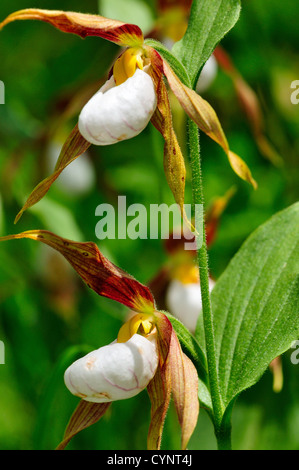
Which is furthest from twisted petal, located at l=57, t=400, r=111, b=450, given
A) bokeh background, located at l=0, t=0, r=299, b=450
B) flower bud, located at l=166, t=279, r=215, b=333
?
flower bud, located at l=166, t=279, r=215, b=333

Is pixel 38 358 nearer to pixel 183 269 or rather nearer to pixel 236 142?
pixel 183 269

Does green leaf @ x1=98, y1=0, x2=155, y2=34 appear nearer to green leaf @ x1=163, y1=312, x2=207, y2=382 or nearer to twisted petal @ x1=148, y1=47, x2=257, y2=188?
twisted petal @ x1=148, y1=47, x2=257, y2=188

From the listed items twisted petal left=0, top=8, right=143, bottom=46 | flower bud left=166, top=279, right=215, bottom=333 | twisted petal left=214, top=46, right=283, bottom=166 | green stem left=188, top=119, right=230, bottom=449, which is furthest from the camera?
twisted petal left=214, top=46, right=283, bottom=166

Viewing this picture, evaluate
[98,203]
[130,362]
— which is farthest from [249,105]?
[130,362]

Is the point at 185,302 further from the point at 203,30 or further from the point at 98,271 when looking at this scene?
the point at 203,30

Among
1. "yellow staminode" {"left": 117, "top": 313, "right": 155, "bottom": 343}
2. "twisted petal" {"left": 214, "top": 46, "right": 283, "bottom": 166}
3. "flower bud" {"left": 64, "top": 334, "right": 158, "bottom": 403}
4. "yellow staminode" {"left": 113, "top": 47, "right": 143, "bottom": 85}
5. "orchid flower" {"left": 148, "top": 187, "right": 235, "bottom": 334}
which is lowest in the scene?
"flower bud" {"left": 64, "top": 334, "right": 158, "bottom": 403}
